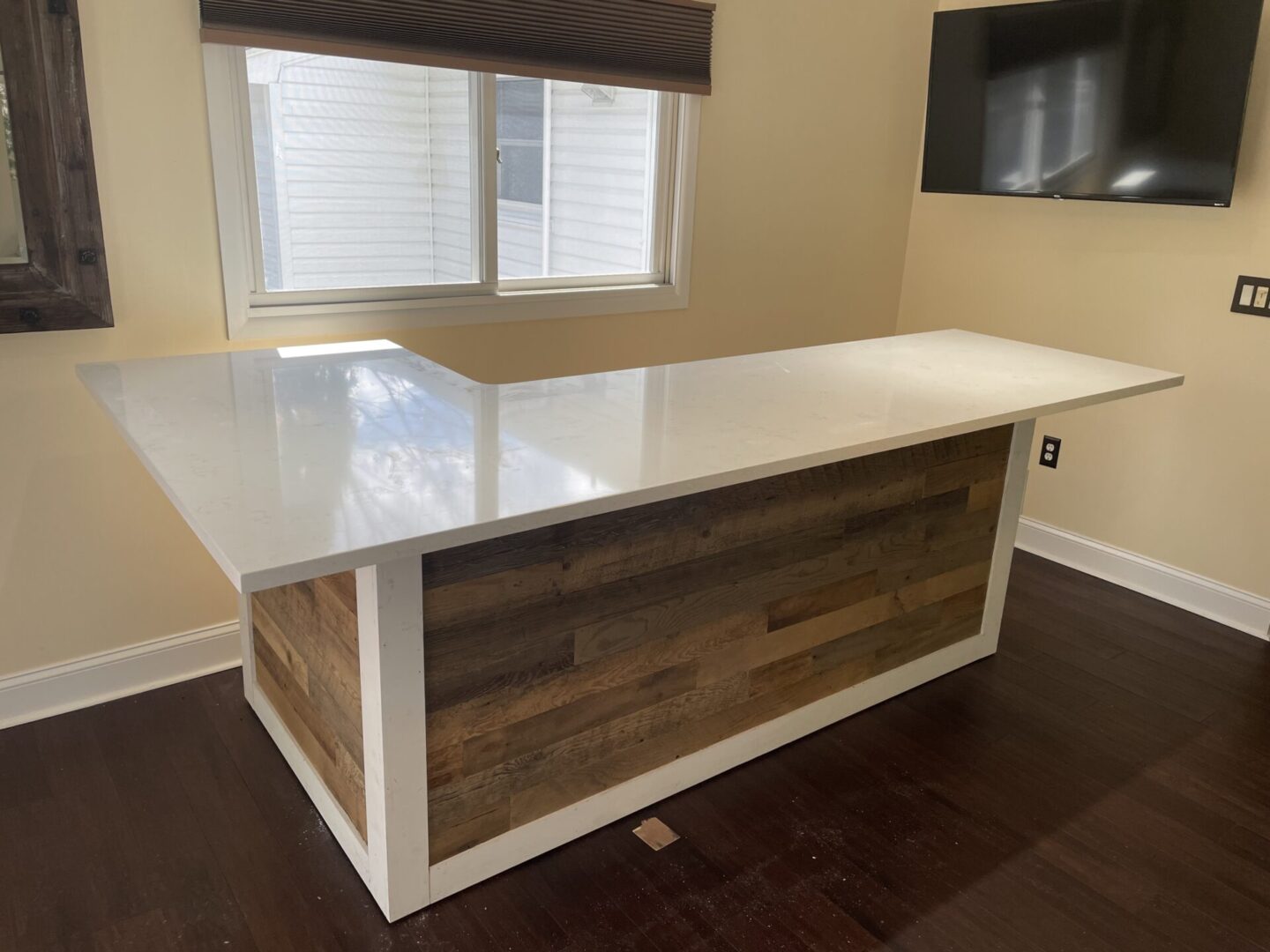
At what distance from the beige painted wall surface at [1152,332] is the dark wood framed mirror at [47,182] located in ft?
9.73

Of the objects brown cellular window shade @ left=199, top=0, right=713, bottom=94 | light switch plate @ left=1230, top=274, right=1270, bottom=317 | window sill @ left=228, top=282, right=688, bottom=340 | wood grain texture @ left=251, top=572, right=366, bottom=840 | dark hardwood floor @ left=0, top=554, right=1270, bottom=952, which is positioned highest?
brown cellular window shade @ left=199, top=0, right=713, bottom=94

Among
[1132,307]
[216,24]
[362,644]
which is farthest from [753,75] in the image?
[362,644]

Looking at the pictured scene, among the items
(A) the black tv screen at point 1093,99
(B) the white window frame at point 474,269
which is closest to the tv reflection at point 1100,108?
(A) the black tv screen at point 1093,99

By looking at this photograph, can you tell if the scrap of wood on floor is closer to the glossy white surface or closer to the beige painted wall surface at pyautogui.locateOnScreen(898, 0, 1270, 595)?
the glossy white surface

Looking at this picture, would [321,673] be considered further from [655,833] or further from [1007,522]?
[1007,522]

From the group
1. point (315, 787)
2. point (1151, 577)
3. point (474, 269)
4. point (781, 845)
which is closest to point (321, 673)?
point (315, 787)

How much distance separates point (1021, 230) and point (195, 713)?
314cm

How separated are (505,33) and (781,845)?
2.17 metres

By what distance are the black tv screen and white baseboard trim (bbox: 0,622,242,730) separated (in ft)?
9.44

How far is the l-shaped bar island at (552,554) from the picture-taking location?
5.21ft

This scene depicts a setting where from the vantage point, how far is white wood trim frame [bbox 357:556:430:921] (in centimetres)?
162

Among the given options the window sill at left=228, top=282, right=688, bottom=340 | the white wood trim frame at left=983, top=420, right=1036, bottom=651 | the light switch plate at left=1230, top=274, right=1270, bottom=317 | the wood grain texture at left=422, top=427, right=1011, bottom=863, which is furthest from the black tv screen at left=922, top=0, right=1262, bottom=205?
the window sill at left=228, top=282, right=688, bottom=340

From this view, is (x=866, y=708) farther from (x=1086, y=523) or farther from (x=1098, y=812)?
(x=1086, y=523)

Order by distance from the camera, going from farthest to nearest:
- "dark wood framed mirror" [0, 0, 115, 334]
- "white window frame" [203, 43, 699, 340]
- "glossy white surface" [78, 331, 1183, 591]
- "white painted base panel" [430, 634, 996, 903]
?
1. "white window frame" [203, 43, 699, 340]
2. "dark wood framed mirror" [0, 0, 115, 334]
3. "white painted base panel" [430, 634, 996, 903]
4. "glossy white surface" [78, 331, 1183, 591]
